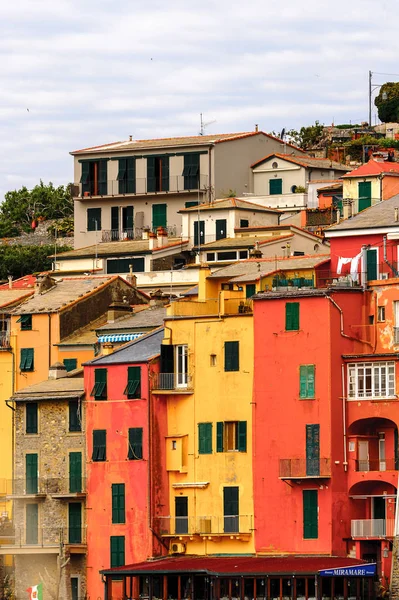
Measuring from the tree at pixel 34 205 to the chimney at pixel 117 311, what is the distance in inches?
2191

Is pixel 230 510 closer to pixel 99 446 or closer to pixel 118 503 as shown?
pixel 118 503

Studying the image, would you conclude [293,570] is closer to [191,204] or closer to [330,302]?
[330,302]

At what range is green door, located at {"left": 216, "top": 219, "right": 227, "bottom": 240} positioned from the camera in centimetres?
11262

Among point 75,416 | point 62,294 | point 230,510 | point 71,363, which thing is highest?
point 62,294

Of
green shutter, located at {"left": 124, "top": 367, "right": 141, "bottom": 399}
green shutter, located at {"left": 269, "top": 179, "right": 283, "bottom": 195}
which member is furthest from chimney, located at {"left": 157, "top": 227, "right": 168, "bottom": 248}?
green shutter, located at {"left": 124, "top": 367, "right": 141, "bottom": 399}

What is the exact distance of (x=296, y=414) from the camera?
8169cm

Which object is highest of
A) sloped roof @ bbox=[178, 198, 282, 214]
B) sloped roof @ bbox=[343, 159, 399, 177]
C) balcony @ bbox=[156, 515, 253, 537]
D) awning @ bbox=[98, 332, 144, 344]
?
sloped roof @ bbox=[343, 159, 399, 177]

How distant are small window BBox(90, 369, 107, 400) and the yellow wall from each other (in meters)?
3.18

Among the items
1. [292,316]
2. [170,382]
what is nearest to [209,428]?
[170,382]

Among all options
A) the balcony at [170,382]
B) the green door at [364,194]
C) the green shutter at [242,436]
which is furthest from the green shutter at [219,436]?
the green door at [364,194]

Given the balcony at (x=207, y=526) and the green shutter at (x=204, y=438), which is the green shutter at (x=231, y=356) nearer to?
the green shutter at (x=204, y=438)

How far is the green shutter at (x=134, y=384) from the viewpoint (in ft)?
283

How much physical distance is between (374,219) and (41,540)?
2013cm

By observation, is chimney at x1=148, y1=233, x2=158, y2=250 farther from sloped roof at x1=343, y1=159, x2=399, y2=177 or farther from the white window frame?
the white window frame
